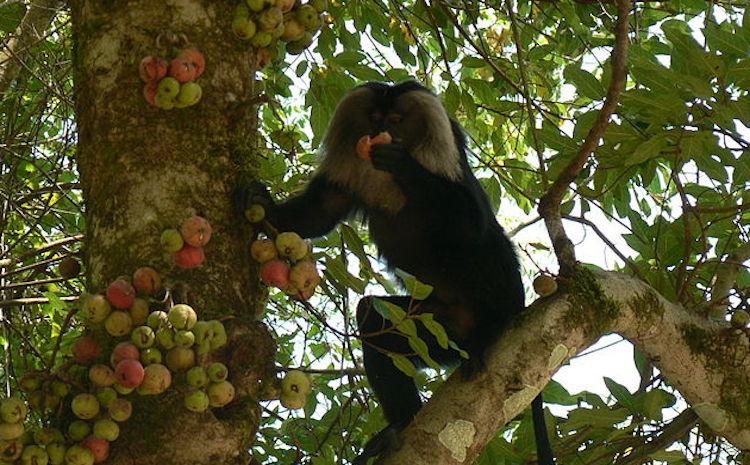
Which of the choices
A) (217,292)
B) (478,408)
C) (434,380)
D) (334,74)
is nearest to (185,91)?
(217,292)

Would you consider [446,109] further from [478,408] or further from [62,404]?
[62,404]

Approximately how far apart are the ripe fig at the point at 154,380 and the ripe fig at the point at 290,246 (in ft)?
1.22

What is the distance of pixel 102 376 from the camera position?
1.45 metres

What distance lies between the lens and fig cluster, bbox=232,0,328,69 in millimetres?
1825

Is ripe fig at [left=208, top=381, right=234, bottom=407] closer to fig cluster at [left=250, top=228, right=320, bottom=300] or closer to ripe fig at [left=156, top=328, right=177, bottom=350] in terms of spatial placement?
ripe fig at [left=156, top=328, right=177, bottom=350]

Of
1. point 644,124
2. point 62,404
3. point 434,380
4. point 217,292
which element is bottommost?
point 62,404

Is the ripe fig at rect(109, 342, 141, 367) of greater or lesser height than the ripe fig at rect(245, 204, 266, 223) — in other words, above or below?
below

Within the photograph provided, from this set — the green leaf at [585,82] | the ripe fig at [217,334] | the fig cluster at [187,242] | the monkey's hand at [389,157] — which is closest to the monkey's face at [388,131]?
the monkey's hand at [389,157]

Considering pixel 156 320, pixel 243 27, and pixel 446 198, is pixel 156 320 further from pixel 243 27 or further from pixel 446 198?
pixel 446 198

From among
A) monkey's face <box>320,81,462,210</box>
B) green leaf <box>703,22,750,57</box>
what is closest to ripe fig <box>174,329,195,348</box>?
green leaf <box>703,22,750,57</box>

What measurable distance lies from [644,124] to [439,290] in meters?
0.78

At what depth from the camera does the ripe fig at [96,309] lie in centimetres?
146

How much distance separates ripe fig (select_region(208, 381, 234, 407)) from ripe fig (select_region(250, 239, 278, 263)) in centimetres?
30

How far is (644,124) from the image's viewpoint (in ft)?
8.63
